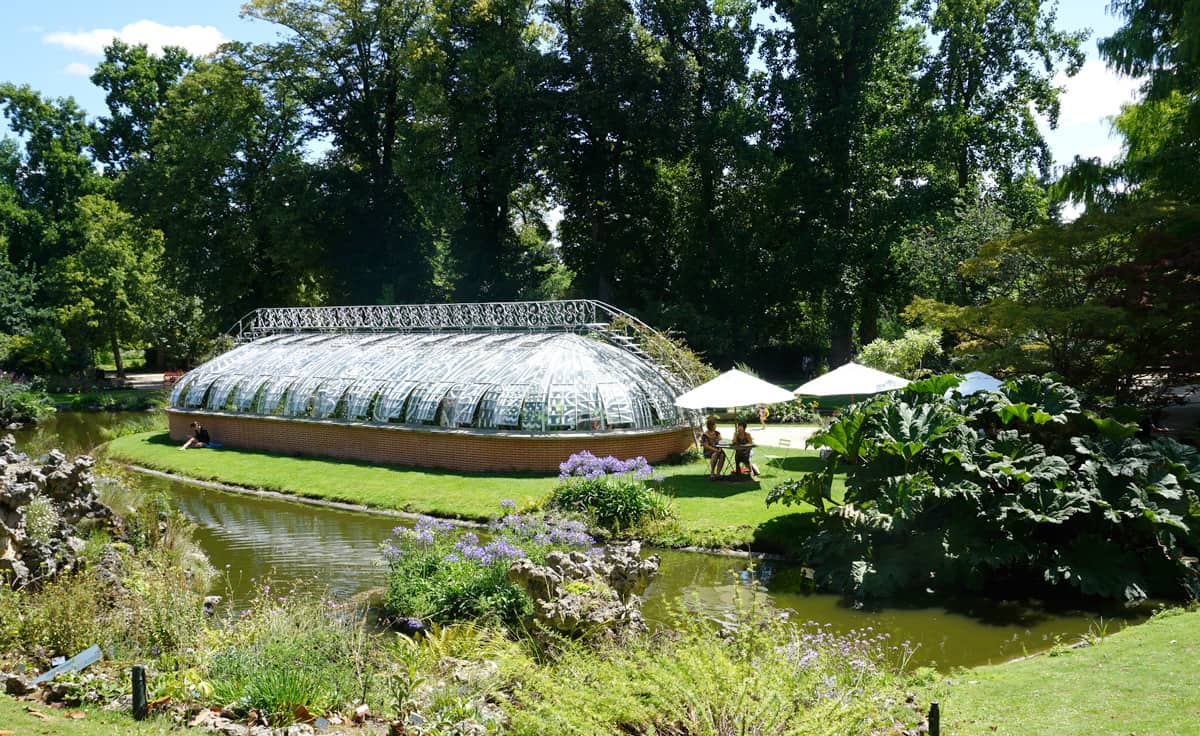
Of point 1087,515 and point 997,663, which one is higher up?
point 1087,515

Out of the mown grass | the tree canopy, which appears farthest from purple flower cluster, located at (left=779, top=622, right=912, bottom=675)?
the mown grass

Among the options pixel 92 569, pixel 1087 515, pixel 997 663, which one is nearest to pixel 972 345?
pixel 1087 515

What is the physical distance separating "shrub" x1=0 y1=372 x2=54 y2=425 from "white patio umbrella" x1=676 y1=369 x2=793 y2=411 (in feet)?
94.0

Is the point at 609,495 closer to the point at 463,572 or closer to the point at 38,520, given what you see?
the point at 463,572

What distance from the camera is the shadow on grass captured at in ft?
65.3

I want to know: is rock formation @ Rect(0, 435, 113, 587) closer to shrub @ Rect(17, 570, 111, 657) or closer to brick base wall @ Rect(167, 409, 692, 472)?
shrub @ Rect(17, 570, 111, 657)

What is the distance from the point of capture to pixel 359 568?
44.7 ft

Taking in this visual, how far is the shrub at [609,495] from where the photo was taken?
15.1 metres

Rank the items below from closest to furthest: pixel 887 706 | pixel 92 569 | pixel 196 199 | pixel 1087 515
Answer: pixel 887 706, pixel 92 569, pixel 1087 515, pixel 196 199

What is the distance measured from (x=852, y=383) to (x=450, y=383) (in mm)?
9513

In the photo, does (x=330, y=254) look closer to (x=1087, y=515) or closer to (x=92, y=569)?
(x=92, y=569)

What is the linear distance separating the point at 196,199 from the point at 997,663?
38.5 metres

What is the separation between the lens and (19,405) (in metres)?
34.6

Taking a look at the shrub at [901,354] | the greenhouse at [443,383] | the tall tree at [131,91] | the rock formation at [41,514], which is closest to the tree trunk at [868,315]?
the shrub at [901,354]
